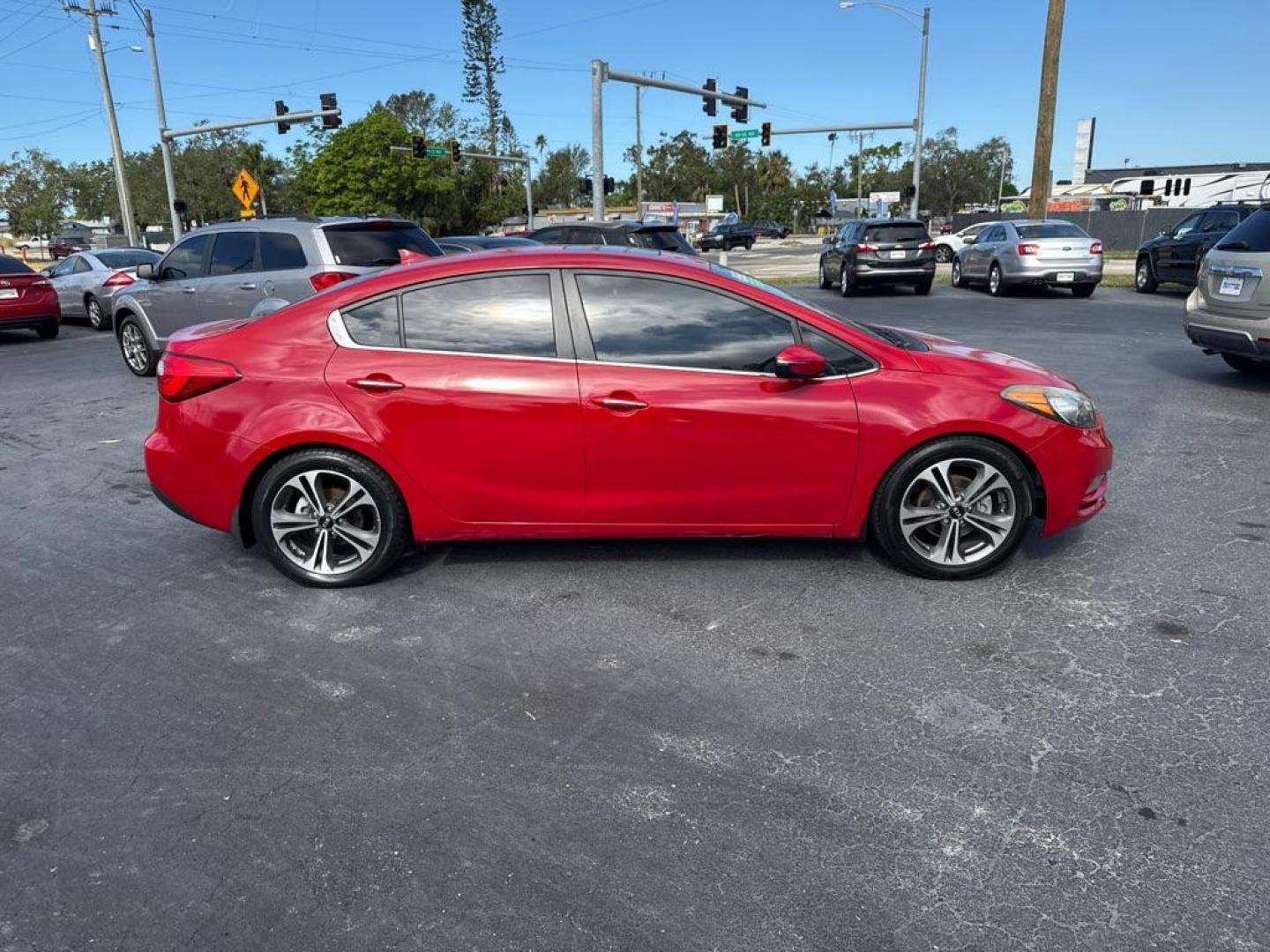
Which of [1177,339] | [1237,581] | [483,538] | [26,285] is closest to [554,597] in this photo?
[483,538]

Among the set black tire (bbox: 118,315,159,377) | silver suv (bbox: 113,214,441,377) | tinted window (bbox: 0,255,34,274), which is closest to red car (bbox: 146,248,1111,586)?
silver suv (bbox: 113,214,441,377)

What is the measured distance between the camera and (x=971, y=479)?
423 centimetres

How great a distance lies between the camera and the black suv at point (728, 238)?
182 feet

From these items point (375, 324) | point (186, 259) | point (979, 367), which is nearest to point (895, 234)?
point (186, 259)

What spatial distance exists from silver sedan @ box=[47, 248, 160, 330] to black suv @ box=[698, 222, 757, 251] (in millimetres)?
41019

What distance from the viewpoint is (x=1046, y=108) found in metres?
23.4

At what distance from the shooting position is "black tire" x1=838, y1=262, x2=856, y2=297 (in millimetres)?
→ 19719

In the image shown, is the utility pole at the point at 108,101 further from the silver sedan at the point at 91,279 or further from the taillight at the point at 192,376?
the taillight at the point at 192,376

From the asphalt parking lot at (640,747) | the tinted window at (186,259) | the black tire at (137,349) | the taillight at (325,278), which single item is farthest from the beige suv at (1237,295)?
the black tire at (137,349)

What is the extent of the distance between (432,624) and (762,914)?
209 cm

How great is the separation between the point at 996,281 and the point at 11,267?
57.5 ft

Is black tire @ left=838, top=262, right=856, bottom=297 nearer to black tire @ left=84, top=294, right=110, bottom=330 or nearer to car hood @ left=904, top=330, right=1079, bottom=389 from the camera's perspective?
black tire @ left=84, top=294, right=110, bottom=330

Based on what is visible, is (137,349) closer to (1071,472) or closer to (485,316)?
(485,316)

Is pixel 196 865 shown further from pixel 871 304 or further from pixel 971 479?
pixel 871 304
